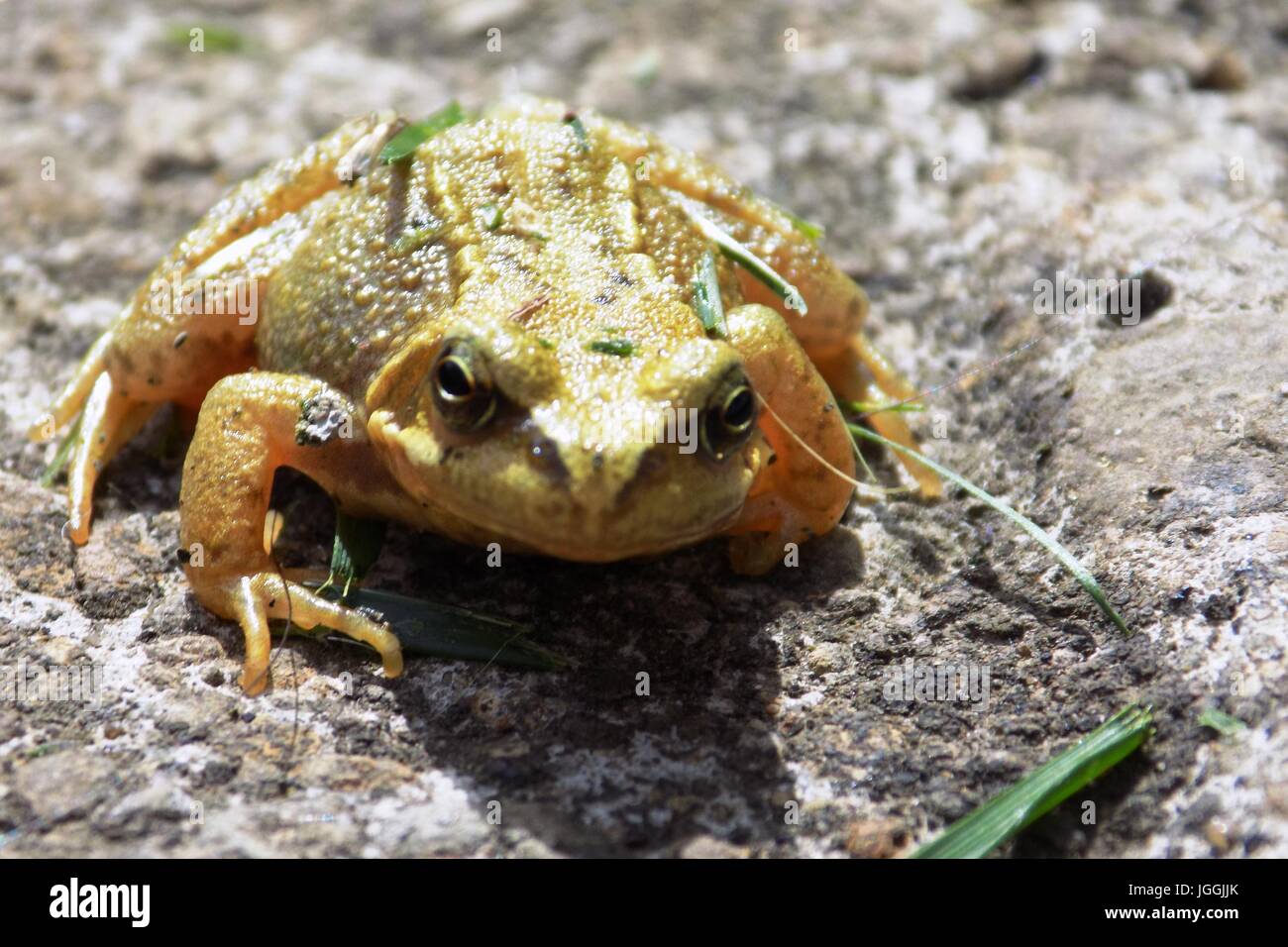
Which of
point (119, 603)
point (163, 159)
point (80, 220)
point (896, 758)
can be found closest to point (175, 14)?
point (163, 159)

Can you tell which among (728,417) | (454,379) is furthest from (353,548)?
(728,417)

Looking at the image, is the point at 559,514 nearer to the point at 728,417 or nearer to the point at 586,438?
the point at 586,438

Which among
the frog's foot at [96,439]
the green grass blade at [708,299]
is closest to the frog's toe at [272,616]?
the frog's foot at [96,439]

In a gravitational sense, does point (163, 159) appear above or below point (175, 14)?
below

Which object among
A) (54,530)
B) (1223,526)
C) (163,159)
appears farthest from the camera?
(163,159)

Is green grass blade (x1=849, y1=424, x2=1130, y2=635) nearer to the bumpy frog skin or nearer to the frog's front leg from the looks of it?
the bumpy frog skin

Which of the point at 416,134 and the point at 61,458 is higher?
the point at 416,134
